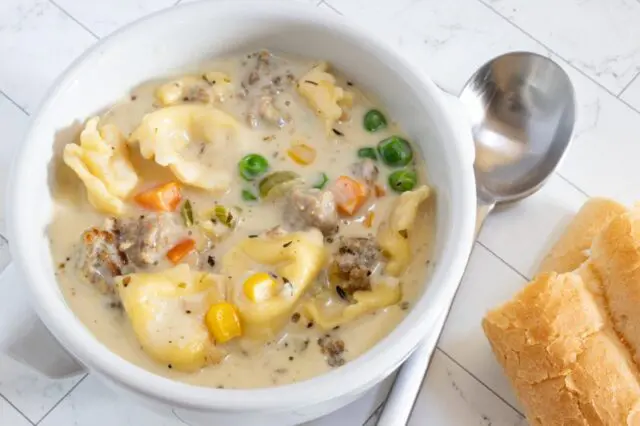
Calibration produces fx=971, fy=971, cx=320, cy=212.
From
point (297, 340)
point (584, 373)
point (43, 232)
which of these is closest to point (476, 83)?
point (584, 373)

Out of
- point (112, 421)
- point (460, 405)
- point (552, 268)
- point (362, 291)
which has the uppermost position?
point (362, 291)

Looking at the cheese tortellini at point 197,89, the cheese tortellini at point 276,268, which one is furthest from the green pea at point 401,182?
the cheese tortellini at point 197,89

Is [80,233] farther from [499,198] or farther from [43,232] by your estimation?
[499,198]

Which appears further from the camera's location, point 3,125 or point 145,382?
point 3,125

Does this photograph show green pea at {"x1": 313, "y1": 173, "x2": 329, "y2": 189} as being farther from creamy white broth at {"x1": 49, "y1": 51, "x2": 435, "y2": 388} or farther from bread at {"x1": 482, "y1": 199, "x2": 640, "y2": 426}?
bread at {"x1": 482, "y1": 199, "x2": 640, "y2": 426}

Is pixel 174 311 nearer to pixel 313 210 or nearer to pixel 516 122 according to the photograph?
pixel 313 210

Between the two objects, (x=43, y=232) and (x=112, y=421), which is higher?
(x=43, y=232)

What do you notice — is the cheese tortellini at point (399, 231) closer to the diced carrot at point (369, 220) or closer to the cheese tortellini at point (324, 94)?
the diced carrot at point (369, 220)
